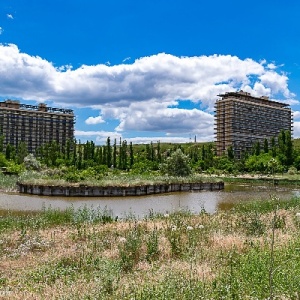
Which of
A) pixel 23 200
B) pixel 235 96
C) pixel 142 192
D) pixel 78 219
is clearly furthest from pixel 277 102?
pixel 78 219

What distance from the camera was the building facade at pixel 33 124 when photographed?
334 feet

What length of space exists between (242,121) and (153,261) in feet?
319

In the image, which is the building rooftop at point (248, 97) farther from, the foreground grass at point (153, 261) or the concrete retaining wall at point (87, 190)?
the foreground grass at point (153, 261)

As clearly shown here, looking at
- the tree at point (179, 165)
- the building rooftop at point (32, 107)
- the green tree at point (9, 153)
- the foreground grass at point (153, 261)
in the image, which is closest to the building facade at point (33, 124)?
the building rooftop at point (32, 107)

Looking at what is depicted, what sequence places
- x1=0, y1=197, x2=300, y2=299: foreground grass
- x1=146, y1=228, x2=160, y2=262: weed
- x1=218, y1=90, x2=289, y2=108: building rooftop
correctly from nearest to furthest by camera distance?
1. x1=0, y1=197, x2=300, y2=299: foreground grass
2. x1=146, y1=228, x2=160, y2=262: weed
3. x1=218, y1=90, x2=289, y2=108: building rooftop

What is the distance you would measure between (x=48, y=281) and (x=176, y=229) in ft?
13.6

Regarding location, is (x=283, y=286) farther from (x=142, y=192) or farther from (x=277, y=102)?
(x=277, y=102)

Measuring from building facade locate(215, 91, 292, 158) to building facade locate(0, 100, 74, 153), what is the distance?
4027 cm

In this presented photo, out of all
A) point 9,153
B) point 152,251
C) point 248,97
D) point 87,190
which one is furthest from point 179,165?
point 248,97

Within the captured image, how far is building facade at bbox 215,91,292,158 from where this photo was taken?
10012cm

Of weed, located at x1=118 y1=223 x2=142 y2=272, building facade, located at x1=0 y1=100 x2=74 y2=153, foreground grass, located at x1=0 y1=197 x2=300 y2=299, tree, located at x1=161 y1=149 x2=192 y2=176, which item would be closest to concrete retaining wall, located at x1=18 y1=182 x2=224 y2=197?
tree, located at x1=161 y1=149 x2=192 y2=176

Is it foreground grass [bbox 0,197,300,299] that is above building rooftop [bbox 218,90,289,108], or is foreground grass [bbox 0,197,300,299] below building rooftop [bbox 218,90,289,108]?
below

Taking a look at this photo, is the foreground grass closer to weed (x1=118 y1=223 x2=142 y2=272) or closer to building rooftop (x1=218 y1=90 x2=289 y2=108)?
weed (x1=118 y1=223 x2=142 y2=272)

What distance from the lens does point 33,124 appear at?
4104 inches
